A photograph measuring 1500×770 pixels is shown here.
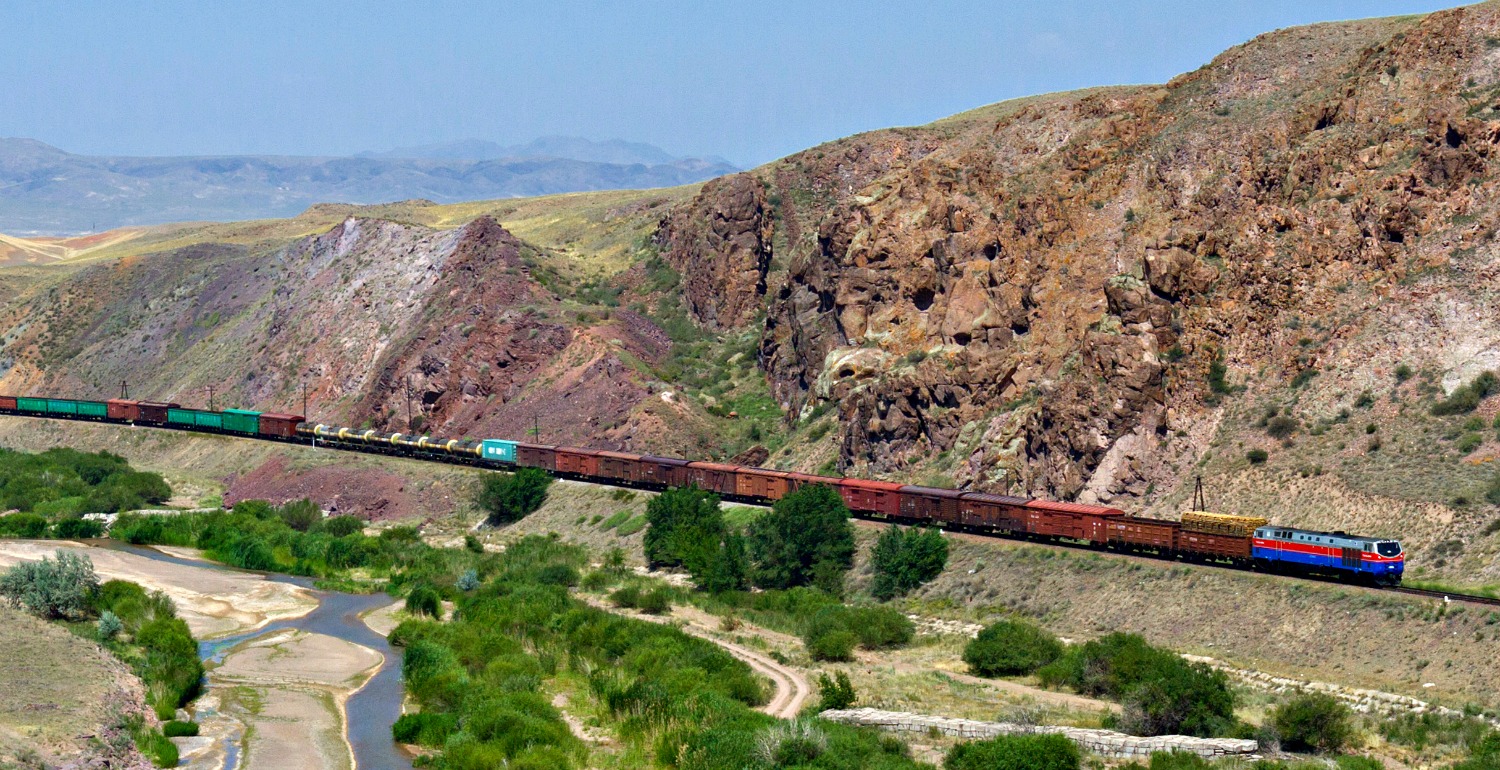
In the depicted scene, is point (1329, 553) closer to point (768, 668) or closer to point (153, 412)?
point (768, 668)

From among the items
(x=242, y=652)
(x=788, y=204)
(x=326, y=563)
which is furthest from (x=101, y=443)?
(x=242, y=652)

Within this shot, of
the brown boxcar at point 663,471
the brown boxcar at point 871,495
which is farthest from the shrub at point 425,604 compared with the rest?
the brown boxcar at point 871,495

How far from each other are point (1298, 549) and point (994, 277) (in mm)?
29273

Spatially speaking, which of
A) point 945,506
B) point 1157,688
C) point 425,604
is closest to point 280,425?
point 425,604

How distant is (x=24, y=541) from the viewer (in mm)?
83500

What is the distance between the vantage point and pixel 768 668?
55.6 meters

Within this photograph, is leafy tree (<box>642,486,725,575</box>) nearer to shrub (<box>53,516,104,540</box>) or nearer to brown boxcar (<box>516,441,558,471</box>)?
brown boxcar (<box>516,441,558,471</box>)

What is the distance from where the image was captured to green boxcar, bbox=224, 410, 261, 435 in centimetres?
11150

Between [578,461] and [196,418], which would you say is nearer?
[578,461]

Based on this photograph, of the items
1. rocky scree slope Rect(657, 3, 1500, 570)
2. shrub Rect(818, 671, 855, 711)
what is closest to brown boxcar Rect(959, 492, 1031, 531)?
rocky scree slope Rect(657, 3, 1500, 570)

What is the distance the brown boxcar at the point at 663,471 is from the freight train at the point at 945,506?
5 cm

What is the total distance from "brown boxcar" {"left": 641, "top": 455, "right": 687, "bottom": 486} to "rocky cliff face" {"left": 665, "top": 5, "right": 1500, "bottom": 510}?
8.92 m

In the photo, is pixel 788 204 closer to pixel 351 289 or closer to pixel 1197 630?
pixel 351 289

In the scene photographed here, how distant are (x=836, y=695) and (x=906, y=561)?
66.9 feet
